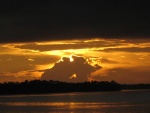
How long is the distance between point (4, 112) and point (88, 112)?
14732mm

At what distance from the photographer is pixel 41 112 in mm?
92812

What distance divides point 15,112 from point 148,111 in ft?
75.4

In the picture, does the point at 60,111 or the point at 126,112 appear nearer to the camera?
the point at 126,112

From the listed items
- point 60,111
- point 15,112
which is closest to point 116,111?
point 60,111

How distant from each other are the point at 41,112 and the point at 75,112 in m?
6.18

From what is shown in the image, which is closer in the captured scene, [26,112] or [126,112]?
[126,112]

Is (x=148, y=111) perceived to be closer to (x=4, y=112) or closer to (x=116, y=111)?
(x=116, y=111)

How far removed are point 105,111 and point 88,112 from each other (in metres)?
3.26

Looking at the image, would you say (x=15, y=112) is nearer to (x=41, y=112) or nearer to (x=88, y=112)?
(x=41, y=112)

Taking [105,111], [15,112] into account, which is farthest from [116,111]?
→ [15,112]

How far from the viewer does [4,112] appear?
93.7 meters

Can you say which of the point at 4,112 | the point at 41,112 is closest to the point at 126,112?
the point at 41,112

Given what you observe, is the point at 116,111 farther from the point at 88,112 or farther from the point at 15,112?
the point at 15,112

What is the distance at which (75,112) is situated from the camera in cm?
9038
